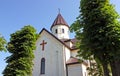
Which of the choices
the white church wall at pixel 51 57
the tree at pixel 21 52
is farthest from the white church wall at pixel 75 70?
the tree at pixel 21 52

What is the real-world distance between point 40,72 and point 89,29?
15.8 m

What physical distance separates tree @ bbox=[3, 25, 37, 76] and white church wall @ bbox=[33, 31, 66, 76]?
650 cm

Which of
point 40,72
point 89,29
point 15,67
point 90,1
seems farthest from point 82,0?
point 40,72

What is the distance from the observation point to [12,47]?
18844 millimetres

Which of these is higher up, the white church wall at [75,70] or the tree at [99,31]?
the tree at [99,31]

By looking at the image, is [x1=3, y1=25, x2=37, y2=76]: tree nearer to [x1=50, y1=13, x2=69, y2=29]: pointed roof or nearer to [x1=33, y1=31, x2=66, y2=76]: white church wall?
[x1=33, y1=31, x2=66, y2=76]: white church wall

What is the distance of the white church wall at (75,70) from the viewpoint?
23406mm

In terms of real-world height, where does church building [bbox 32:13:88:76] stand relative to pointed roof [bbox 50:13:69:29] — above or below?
below

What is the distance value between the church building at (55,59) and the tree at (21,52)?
257 inches

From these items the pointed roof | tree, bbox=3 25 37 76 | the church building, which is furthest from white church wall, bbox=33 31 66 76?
tree, bbox=3 25 37 76

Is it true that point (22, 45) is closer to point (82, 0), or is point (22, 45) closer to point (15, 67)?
point (15, 67)

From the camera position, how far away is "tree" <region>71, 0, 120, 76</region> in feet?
37.0

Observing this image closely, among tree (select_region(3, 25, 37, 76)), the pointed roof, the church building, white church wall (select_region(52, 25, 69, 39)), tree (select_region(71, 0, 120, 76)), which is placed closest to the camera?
tree (select_region(71, 0, 120, 76))

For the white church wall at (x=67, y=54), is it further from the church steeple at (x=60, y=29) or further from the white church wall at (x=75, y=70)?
the church steeple at (x=60, y=29)
